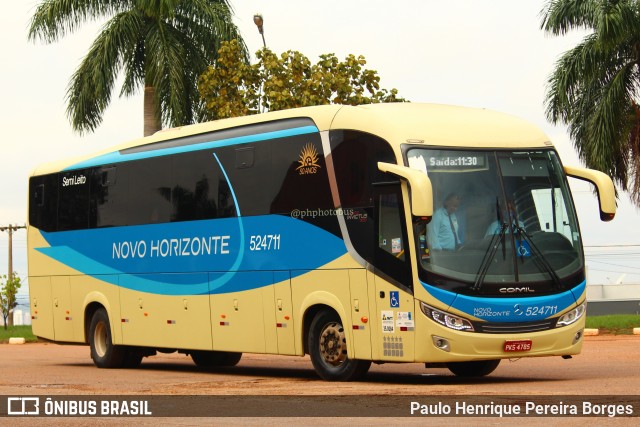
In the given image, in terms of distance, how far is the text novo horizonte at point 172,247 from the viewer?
67.9 ft

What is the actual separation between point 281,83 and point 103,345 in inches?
514

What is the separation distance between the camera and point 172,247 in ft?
71.6

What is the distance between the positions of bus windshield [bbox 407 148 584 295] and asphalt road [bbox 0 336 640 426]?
1312 mm

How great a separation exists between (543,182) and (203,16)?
23322 mm

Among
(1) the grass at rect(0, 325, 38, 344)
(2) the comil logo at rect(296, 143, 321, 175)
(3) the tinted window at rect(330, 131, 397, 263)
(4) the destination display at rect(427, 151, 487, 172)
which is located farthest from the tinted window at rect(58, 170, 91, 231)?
(1) the grass at rect(0, 325, 38, 344)

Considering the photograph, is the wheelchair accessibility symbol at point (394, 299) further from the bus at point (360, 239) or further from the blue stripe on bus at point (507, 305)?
the blue stripe on bus at point (507, 305)

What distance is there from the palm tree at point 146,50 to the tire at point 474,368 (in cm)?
2008

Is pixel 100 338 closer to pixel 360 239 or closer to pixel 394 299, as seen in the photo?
pixel 360 239

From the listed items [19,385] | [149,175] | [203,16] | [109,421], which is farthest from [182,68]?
[109,421]

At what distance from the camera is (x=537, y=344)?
17.2 m

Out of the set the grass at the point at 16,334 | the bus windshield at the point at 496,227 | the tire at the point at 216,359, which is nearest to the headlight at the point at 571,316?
the bus windshield at the point at 496,227

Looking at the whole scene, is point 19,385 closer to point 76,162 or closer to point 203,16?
point 76,162

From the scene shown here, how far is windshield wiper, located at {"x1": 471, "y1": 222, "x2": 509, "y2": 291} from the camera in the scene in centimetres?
1689

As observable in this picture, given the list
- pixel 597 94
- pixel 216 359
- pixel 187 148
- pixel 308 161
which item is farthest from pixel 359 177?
pixel 597 94
